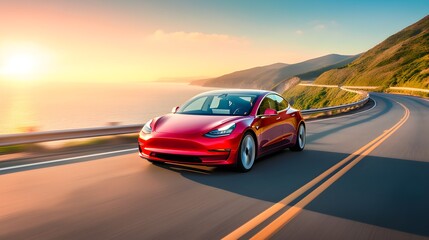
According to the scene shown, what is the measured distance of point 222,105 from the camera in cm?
888

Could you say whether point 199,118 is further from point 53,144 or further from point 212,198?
point 53,144

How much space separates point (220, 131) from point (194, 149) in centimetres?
56

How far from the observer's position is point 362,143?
1254cm

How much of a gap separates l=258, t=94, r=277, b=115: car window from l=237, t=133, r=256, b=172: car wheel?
2.75 feet

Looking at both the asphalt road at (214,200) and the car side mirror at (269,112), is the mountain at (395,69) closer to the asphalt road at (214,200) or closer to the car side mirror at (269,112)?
the car side mirror at (269,112)

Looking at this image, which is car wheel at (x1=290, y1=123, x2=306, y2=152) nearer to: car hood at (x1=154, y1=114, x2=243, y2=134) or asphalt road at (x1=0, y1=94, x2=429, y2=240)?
asphalt road at (x1=0, y1=94, x2=429, y2=240)

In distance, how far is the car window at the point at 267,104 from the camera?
29.1 ft

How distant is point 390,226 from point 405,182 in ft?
9.02

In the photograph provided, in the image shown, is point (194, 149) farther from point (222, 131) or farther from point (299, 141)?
point (299, 141)

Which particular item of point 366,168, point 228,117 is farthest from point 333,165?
point 228,117

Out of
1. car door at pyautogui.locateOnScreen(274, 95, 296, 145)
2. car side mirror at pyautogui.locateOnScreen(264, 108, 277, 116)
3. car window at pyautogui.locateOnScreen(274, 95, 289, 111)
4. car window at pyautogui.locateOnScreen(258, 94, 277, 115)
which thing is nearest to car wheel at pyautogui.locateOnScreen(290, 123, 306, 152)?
car door at pyautogui.locateOnScreen(274, 95, 296, 145)

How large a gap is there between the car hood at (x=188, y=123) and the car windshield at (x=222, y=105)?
392mm

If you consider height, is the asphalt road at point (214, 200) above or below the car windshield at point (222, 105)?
below

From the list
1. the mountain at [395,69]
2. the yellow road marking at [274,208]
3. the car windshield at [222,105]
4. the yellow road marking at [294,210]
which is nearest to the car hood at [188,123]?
the car windshield at [222,105]
